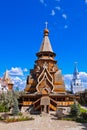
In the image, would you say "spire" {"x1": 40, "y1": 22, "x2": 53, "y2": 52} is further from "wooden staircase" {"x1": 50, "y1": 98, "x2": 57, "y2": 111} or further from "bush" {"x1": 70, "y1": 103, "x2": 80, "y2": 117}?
"bush" {"x1": 70, "y1": 103, "x2": 80, "y2": 117}

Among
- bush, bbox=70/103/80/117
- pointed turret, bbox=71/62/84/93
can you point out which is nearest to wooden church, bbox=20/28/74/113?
bush, bbox=70/103/80/117

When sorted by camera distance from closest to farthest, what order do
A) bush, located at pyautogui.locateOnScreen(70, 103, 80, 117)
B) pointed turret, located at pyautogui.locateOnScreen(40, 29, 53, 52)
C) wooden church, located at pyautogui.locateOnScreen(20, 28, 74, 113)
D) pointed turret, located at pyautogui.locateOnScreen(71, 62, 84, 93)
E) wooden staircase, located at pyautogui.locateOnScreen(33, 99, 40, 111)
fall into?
bush, located at pyautogui.locateOnScreen(70, 103, 80, 117) → wooden staircase, located at pyautogui.locateOnScreen(33, 99, 40, 111) → wooden church, located at pyautogui.locateOnScreen(20, 28, 74, 113) → pointed turret, located at pyautogui.locateOnScreen(40, 29, 53, 52) → pointed turret, located at pyautogui.locateOnScreen(71, 62, 84, 93)

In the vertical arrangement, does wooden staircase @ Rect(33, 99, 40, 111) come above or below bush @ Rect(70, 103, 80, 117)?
above

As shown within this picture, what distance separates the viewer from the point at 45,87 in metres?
40.8

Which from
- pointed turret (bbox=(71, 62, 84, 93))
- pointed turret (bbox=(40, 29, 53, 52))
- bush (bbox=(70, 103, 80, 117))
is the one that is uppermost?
pointed turret (bbox=(71, 62, 84, 93))

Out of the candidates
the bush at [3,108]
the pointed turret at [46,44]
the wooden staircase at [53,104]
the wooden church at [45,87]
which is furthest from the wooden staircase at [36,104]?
the pointed turret at [46,44]

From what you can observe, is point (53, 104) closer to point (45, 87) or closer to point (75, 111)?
point (45, 87)

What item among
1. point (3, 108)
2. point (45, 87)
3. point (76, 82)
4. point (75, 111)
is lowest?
point (75, 111)

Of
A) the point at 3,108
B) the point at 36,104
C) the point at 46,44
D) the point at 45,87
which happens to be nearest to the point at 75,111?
the point at 36,104

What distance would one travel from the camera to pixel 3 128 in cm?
2289

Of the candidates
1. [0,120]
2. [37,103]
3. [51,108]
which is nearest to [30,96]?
[37,103]

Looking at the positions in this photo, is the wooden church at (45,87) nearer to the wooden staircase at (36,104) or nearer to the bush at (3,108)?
the wooden staircase at (36,104)

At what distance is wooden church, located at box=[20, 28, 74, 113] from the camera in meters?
39.2

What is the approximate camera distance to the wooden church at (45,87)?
39156 mm
